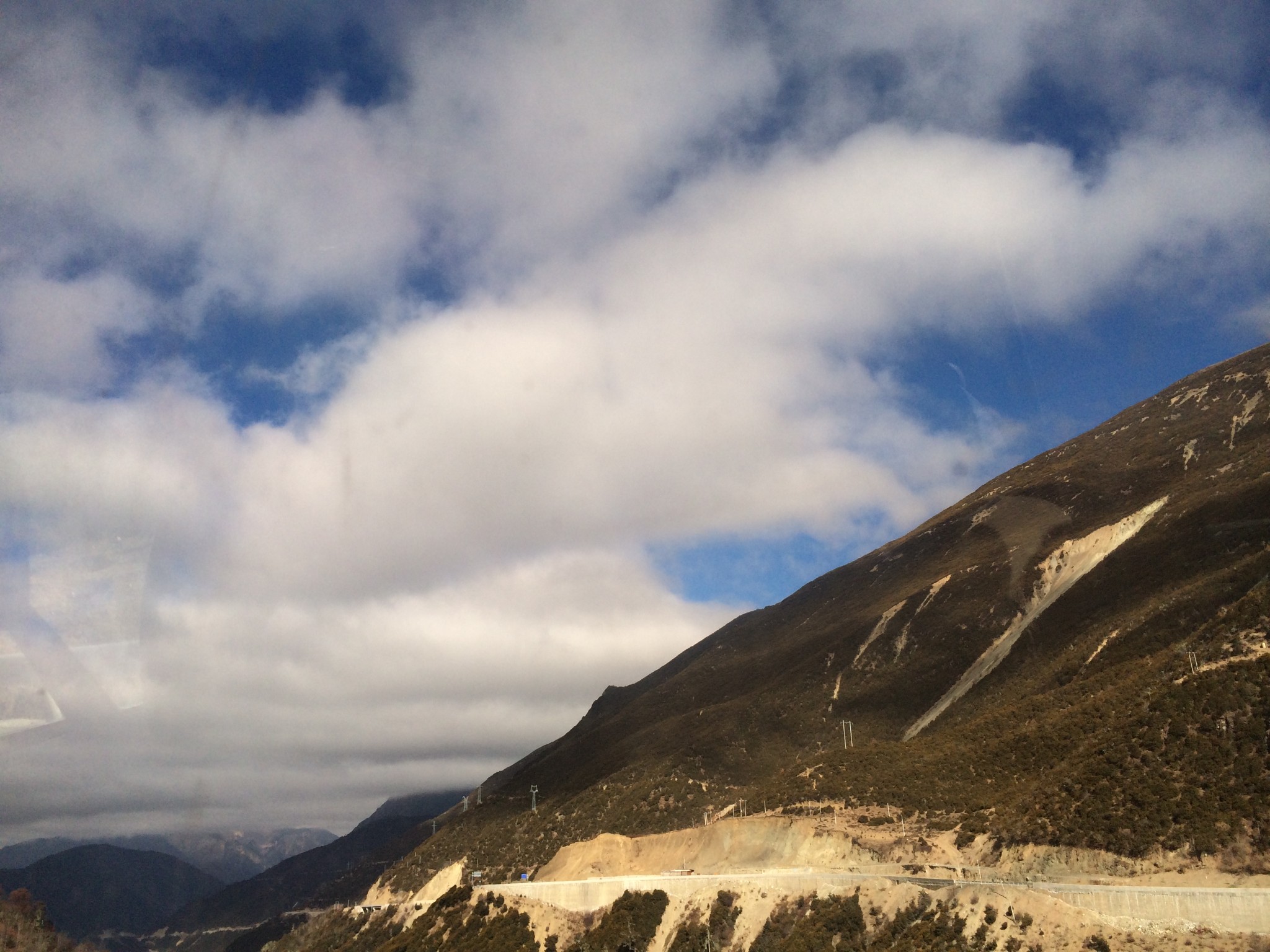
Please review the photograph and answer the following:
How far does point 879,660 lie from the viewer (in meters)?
147

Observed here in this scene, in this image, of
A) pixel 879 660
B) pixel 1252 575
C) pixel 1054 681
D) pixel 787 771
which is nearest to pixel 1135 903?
pixel 1252 575

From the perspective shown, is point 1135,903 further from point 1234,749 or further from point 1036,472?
point 1036,472

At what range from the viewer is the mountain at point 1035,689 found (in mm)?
56250

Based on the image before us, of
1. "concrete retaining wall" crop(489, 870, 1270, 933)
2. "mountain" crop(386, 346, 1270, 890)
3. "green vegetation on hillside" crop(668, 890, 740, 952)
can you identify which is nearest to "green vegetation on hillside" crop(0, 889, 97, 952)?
"mountain" crop(386, 346, 1270, 890)

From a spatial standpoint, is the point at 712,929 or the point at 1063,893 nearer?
the point at 1063,893

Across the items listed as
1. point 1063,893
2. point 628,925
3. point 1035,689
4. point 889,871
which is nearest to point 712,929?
point 628,925

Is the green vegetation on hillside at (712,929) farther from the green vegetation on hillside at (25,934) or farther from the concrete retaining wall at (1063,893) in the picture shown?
the green vegetation on hillside at (25,934)

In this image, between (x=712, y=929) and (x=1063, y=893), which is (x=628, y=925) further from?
(x=1063, y=893)

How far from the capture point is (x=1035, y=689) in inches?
3962

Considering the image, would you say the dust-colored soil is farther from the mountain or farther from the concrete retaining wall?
the mountain

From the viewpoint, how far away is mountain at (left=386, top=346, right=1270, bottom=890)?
56.2 m

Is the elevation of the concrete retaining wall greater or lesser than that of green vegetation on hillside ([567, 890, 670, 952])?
greater

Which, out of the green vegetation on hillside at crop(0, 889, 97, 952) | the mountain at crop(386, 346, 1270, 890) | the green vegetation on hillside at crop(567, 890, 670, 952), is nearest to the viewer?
the mountain at crop(386, 346, 1270, 890)

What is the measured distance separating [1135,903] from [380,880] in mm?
185966
